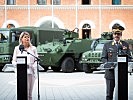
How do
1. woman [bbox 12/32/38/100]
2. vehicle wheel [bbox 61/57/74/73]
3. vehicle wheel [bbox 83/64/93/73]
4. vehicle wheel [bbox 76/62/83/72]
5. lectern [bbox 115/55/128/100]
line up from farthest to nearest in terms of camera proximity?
vehicle wheel [bbox 76/62/83/72] < vehicle wheel [bbox 61/57/74/73] < vehicle wheel [bbox 83/64/93/73] < woman [bbox 12/32/38/100] < lectern [bbox 115/55/128/100]

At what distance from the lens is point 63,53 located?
1123 inches

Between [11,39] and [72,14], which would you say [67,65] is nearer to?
[11,39]

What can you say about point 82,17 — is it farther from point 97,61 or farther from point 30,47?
point 30,47

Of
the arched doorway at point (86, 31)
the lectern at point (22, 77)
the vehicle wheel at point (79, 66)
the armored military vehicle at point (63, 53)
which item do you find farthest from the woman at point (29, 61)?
the arched doorway at point (86, 31)

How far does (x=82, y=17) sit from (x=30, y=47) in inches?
1609

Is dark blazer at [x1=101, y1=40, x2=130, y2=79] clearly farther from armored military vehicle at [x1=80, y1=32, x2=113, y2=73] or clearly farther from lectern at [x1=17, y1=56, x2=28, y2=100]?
armored military vehicle at [x1=80, y1=32, x2=113, y2=73]

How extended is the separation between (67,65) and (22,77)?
753 inches

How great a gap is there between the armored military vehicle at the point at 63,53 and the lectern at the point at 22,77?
18.7m

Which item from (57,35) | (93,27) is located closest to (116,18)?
(93,27)

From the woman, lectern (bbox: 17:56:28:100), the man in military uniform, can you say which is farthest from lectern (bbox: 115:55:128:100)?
the woman

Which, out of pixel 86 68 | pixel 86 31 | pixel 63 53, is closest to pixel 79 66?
pixel 63 53

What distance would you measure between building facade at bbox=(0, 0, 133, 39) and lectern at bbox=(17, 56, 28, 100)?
136 ft

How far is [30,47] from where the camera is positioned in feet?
34.3

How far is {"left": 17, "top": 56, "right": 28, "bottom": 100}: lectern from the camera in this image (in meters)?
9.17
